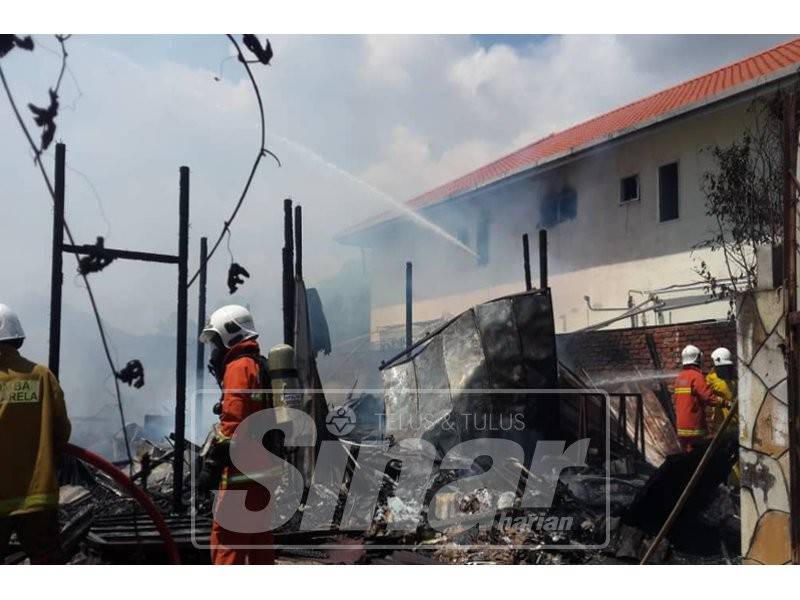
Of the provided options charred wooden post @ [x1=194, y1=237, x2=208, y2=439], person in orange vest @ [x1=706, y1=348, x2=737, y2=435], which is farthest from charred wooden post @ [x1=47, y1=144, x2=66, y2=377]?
person in orange vest @ [x1=706, y1=348, x2=737, y2=435]

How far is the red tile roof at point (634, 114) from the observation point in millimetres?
10492

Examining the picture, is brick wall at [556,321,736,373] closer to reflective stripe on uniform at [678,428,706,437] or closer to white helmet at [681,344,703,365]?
white helmet at [681,344,703,365]

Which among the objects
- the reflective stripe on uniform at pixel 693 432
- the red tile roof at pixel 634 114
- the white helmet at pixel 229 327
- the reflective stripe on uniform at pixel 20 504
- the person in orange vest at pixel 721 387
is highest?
the red tile roof at pixel 634 114

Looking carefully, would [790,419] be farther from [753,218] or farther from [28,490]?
[753,218]

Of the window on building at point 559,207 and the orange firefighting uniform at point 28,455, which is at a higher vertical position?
the window on building at point 559,207

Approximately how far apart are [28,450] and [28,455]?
3cm

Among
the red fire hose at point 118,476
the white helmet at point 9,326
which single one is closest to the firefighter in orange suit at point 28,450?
the white helmet at point 9,326

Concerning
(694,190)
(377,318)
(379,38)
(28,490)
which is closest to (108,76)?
(379,38)

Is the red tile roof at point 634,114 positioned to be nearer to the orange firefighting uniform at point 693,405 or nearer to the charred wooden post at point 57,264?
the orange firefighting uniform at point 693,405

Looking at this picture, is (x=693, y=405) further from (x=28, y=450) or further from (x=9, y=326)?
(x=9, y=326)

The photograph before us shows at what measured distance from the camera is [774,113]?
999cm

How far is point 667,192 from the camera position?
42.8 ft

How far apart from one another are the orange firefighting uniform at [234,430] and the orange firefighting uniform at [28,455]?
95 centimetres

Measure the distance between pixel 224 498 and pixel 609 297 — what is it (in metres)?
9.87
